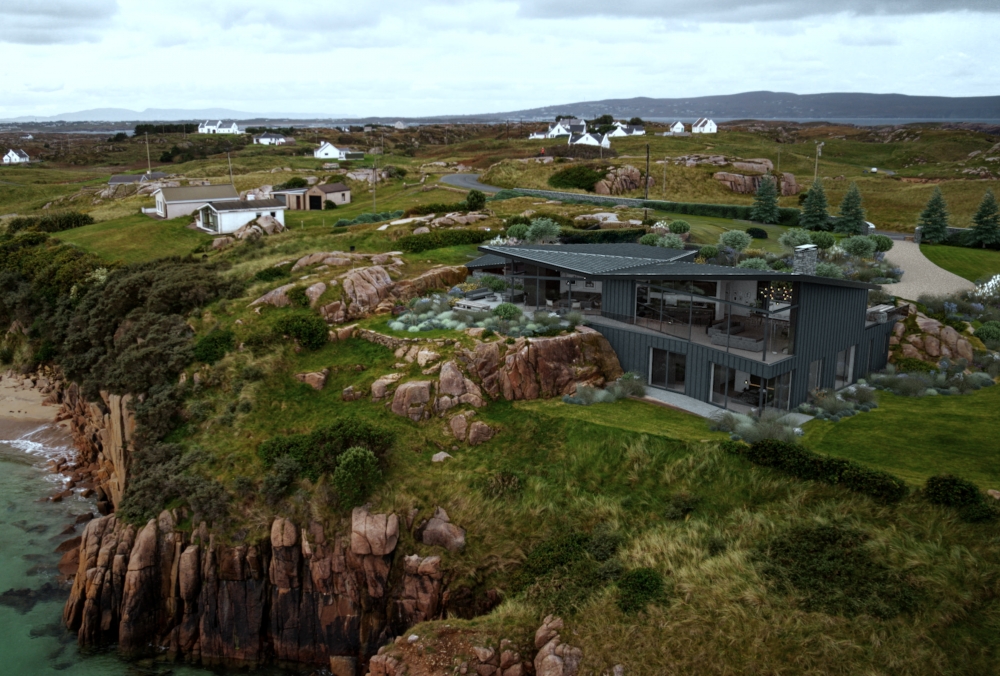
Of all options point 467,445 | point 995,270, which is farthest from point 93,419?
point 995,270

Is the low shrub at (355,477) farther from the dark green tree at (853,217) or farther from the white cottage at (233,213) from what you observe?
the dark green tree at (853,217)

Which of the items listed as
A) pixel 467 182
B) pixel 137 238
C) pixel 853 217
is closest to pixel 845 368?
pixel 853 217

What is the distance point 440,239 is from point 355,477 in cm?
2624

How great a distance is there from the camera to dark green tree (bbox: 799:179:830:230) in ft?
192

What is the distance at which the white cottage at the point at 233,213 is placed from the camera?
199 feet

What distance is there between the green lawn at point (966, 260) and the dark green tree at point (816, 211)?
7083mm

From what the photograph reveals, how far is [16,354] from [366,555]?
38482 mm

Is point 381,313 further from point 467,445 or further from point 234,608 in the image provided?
point 234,608

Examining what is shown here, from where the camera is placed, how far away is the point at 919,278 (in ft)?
149

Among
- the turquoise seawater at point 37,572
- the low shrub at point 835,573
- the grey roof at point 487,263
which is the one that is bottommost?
the turquoise seawater at point 37,572

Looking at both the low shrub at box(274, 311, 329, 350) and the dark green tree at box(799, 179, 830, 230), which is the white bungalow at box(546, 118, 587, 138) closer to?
the dark green tree at box(799, 179, 830, 230)

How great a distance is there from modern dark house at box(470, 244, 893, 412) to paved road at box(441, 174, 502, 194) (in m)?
42.1

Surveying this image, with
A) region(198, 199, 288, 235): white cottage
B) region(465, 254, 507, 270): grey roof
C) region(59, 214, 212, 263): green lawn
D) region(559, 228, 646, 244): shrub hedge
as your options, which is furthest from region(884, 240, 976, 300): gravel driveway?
region(59, 214, 212, 263): green lawn

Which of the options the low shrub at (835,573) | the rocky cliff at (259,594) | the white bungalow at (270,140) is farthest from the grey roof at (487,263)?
the white bungalow at (270,140)
